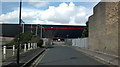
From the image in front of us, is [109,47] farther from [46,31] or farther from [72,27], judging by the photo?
[72,27]

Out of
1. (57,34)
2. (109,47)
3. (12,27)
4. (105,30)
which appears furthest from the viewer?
(57,34)

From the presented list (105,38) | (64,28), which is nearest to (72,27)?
(64,28)

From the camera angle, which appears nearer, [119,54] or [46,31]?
[119,54]

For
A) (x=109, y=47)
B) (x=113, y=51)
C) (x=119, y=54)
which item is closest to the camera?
(x=119, y=54)

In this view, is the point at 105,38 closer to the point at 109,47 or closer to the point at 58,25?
the point at 109,47

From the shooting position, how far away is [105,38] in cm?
3078

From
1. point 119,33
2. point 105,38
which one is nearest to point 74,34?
point 105,38

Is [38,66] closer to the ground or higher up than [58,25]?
closer to the ground

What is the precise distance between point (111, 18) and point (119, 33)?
382 centimetres

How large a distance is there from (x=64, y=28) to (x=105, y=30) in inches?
3183

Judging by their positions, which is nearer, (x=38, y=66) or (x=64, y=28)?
(x=38, y=66)

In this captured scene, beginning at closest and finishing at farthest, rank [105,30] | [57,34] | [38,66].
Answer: [38,66]
[105,30]
[57,34]

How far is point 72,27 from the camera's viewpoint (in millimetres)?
110875

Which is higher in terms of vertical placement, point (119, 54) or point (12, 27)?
point (12, 27)
